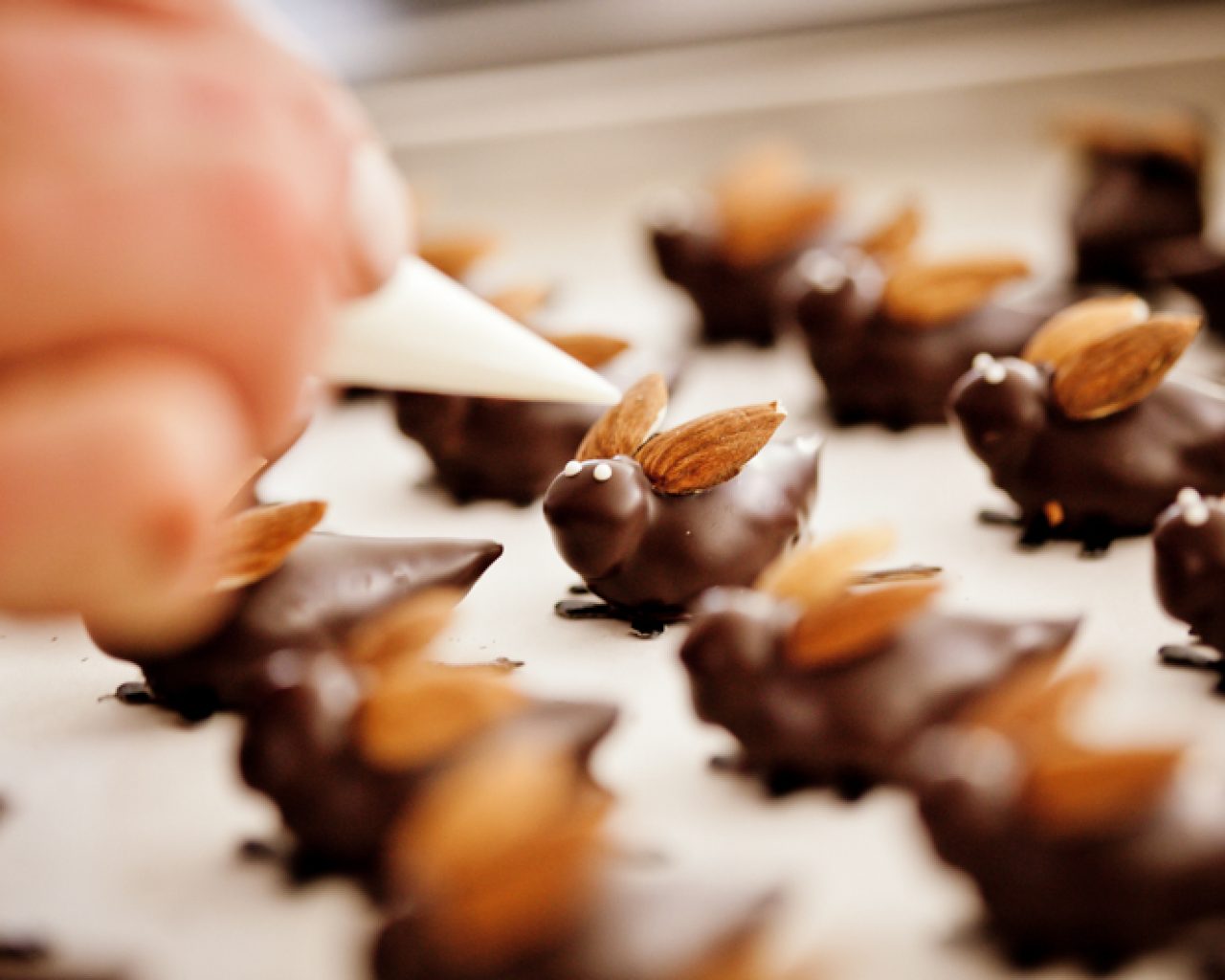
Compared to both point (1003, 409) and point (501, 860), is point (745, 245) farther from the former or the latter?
point (501, 860)

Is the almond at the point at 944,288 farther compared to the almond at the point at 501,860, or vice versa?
the almond at the point at 944,288

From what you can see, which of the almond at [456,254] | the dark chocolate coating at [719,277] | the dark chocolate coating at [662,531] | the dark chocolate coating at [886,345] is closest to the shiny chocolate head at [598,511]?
the dark chocolate coating at [662,531]

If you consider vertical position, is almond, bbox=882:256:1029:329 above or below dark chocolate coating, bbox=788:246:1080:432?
above

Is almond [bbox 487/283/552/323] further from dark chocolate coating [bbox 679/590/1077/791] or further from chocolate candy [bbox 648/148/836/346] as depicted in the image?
dark chocolate coating [bbox 679/590/1077/791]

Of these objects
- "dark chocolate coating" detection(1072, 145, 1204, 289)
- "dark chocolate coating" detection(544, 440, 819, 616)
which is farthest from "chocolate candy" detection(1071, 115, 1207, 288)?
"dark chocolate coating" detection(544, 440, 819, 616)

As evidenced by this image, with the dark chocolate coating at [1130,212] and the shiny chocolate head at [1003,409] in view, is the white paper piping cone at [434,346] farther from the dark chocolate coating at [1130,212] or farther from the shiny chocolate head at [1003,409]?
the dark chocolate coating at [1130,212]

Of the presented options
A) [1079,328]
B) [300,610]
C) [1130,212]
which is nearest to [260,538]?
[300,610]
